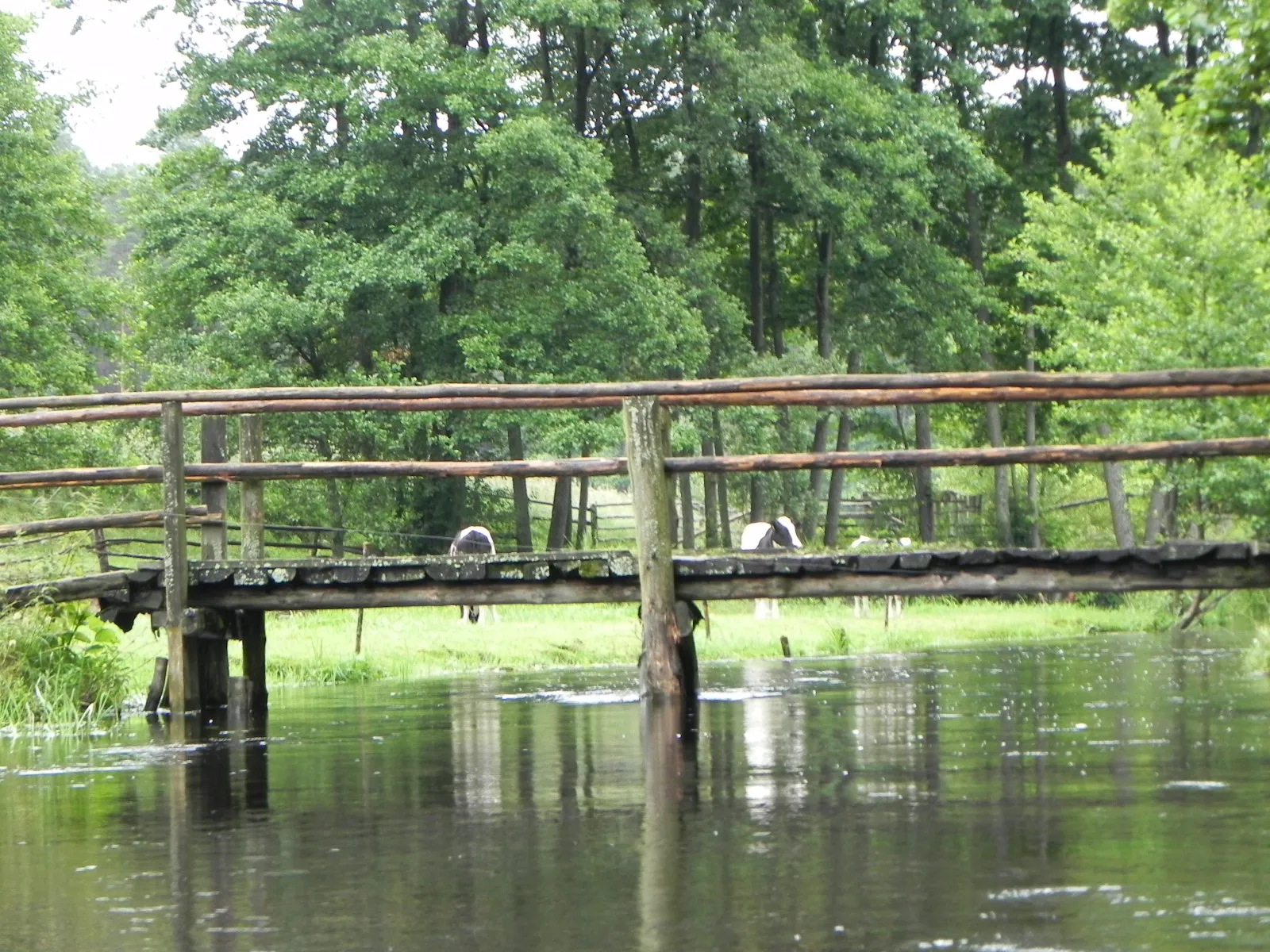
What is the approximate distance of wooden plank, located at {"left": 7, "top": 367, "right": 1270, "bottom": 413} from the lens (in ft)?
33.5

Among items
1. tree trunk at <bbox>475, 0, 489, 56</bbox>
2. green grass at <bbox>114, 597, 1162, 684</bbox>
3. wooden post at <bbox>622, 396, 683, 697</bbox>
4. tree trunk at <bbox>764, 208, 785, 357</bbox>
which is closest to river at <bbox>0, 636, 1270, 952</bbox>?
wooden post at <bbox>622, 396, 683, 697</bbox>

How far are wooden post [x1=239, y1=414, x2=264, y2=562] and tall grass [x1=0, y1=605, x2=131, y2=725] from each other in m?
1.07

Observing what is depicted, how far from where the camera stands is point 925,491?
4641 centimetres

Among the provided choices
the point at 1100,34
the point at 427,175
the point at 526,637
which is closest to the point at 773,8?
the point at 1100,34

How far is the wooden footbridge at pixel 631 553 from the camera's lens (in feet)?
34.2

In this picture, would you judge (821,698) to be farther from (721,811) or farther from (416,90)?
(416,90)

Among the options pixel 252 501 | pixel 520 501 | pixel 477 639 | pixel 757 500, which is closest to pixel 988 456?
pixel 252 501

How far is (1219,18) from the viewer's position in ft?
45.2

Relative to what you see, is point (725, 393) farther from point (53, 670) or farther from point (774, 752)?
point (53, 670)

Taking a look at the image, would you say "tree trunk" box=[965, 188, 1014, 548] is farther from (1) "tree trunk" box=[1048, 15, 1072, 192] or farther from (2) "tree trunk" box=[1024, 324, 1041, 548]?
(1) "tree trunk" box=[1048, 15, 1072, 192]

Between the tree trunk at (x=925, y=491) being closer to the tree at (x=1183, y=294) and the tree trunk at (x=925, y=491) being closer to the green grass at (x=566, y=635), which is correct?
the tree at (x=1183, y=294)

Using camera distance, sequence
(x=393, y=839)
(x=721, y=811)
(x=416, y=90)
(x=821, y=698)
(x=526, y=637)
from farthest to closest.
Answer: (x=416, y=90), (x=526, y=637), (x=821, y=698), (x=721, y=811), (x=393, y=839)

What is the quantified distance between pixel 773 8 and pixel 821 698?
36658 mm

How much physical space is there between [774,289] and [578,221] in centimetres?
1072
